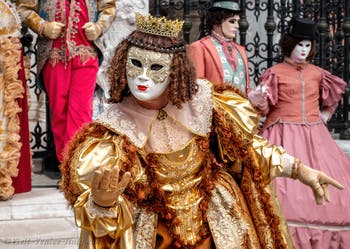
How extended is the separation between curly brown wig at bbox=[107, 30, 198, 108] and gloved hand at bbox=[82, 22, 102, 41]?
2333mm

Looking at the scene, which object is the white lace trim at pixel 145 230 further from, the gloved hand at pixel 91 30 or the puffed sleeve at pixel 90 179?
the gloved hand at pixel 91 30

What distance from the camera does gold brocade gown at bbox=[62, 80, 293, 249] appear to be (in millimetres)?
3488

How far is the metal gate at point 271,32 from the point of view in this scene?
22.9ft

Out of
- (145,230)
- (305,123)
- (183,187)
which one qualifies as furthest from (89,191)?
(305,123)

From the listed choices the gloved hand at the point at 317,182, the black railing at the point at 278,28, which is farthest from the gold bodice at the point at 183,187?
the black railing at the point at 278,28

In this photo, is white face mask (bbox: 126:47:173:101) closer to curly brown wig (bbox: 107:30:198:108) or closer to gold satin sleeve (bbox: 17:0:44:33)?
curly brown wig (bbox: 107:30:198:108)

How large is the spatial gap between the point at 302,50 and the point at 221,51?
554 mm

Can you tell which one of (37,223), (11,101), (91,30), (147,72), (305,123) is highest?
(147,72)

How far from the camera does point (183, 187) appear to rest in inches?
141

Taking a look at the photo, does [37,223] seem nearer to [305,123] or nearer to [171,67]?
[305,123]

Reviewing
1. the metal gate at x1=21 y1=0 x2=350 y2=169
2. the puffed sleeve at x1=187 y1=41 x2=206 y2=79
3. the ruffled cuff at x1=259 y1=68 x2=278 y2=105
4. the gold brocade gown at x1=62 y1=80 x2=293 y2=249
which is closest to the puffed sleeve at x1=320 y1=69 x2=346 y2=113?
the ruffled cuff at x1=259 y1=68 x2=278 y2=105

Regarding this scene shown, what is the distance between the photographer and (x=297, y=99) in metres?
5.64

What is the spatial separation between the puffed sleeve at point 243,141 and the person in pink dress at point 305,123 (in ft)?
5.31

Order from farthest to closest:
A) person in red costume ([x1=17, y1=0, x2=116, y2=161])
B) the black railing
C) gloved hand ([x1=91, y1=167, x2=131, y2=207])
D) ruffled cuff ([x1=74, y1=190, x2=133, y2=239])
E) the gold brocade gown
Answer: the black railing
person in red costume ([x1=17, y1=0, x2=116, y2=161])
the gold brocade gown
ruffled cuff ([x1=74, y1=190, x2=133, y2=239])
gloved hand ([x1=91, y1=167, x2=131, y2=207])
